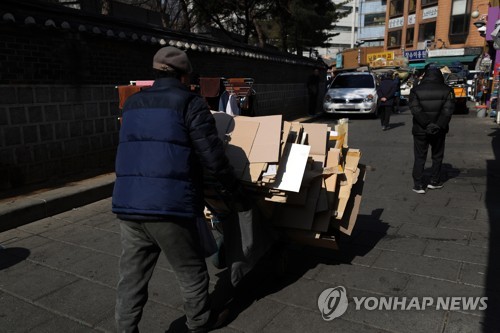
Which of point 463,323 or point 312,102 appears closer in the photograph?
point 463,323

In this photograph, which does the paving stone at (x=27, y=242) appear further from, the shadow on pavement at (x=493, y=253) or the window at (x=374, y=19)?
the window at (x=374, y=19)

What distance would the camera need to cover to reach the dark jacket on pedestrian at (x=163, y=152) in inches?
87.7

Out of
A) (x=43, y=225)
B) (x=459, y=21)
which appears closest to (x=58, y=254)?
(x=43, y=225)

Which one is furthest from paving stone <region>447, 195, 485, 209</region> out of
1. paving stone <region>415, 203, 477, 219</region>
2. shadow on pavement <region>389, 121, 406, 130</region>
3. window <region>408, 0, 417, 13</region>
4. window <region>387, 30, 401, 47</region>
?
window <region>387, 30, 401, 47</region>

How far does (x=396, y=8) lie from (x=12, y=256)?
5675 centimetres

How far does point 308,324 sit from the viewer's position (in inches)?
108

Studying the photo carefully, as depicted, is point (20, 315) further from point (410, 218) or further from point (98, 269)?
point (410, 218)

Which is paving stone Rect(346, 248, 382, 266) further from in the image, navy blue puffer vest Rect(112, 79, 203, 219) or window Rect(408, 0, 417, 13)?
window Rect(408, 0, 417, 13)

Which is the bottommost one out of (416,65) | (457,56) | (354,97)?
(354,97)

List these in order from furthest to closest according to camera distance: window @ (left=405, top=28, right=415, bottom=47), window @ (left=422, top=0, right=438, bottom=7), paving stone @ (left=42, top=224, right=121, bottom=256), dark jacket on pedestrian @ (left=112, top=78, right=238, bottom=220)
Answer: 1. window @ (left=405, top=28, right=415, bottom=47)
2. window @ (left=422, top=0, right=438, bottom=7)
3. paving stone @ (left=42, top=224, right=121, bottom=256)
4. dark jacket on pedestrian @ (left=112, top=78, right=238, bottom=220)

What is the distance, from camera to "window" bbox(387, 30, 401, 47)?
5141 cm

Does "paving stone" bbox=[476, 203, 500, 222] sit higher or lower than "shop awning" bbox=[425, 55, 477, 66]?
lower

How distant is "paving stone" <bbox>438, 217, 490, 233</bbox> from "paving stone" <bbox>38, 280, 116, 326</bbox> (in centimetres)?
360

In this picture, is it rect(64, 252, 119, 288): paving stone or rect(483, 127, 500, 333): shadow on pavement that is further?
rect(64, 252, 119, 288): paving stone
